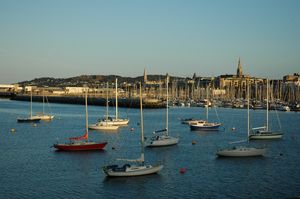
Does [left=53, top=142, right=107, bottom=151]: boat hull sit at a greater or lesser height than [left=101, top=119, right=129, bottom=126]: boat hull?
lesser

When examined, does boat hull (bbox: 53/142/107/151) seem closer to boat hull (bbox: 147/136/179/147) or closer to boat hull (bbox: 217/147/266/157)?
boat hull (bbox: 147/136/179/147)

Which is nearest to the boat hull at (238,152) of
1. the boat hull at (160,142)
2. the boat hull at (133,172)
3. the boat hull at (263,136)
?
the boat hull at (160,142)

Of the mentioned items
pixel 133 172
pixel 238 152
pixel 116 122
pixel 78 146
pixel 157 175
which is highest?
pixel 116 122

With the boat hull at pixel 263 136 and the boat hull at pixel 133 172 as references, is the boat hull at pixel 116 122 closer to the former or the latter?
the boat hull at pixel 263 136

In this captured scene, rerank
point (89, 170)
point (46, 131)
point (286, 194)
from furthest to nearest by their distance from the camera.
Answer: point (46, 131) < point (89, 170) < point (286, 194)

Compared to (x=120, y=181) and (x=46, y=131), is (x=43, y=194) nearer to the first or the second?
(x=120, y=181)

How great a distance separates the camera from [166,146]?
51406 millimetres

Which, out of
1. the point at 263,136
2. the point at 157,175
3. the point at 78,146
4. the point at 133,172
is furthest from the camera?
the point at 263,136

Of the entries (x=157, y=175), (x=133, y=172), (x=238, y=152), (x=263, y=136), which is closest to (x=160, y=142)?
(x=238, y=152)

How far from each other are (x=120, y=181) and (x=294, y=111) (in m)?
100

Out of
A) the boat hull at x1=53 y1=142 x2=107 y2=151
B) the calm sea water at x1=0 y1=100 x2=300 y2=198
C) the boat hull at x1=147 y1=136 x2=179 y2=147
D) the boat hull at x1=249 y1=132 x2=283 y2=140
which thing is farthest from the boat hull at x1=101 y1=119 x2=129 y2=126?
the boat hull at x1=53 y1=142 x2=107 y2=151

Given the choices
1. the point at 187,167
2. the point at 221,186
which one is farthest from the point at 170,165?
the point at 221,186

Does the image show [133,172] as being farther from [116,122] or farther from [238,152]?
[116,122]

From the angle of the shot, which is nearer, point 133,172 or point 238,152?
point 133,172
